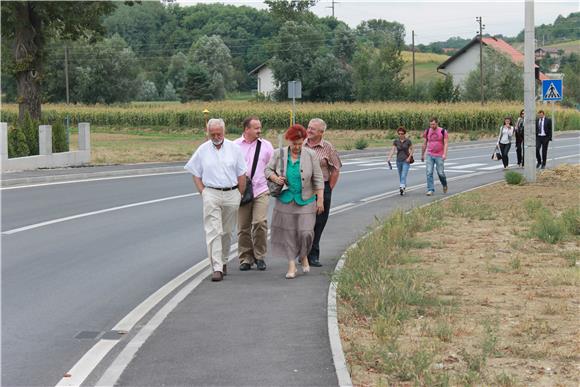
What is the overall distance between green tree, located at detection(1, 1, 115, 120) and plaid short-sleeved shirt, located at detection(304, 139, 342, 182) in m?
26.0

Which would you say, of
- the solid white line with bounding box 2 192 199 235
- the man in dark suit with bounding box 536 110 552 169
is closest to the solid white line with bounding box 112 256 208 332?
the solid white line with bounding box 2 192 199 235

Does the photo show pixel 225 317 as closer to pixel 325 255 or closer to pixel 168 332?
pixel 168 332

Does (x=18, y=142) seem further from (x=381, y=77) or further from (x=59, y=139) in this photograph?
(x=381, y=77)

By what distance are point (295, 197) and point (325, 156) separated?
3.19 feet

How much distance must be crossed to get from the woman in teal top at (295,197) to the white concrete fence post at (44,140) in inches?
817

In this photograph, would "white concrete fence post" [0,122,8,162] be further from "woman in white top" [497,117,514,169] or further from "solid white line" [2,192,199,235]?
"woman in white top" [497,117,514,169]

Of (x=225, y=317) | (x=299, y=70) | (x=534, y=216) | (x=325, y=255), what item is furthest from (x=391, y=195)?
(x=299, y=70)

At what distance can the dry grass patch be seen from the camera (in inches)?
276

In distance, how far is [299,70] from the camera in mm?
94062

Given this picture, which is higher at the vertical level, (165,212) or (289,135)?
(289,135)

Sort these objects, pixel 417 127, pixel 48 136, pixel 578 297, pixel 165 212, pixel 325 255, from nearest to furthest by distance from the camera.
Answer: pixel 578 297 < pixel 325 255 < pixel 165 212 < pixel 48 136 < pixel 417 127

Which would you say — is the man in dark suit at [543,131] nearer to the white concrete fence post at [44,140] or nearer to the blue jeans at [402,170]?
the blue jeans at [402,170]

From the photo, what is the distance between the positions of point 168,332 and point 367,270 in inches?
121

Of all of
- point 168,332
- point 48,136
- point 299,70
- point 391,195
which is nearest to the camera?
point 168,332
